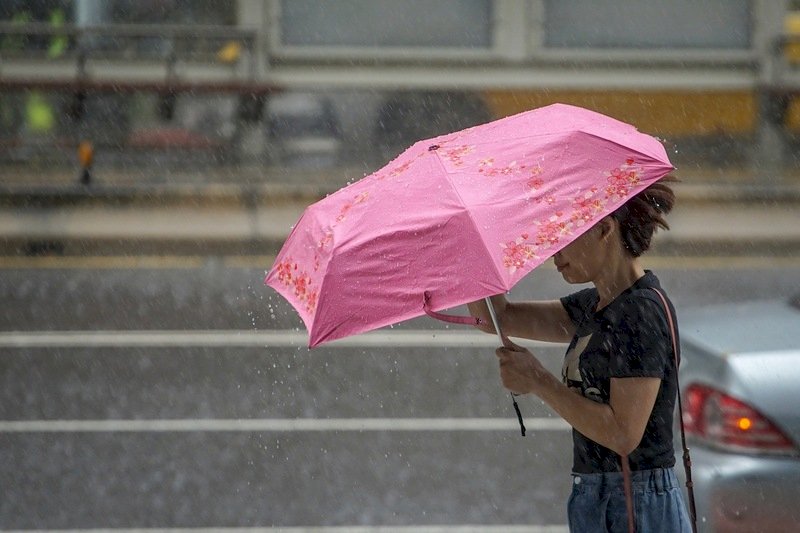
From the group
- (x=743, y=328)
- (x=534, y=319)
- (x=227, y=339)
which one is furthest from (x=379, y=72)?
(x=534, y=319)

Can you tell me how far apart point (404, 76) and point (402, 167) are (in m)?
16.1

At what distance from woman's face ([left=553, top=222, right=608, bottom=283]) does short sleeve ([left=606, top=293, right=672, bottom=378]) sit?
0.11 metres

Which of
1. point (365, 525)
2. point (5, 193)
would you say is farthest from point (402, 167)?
point (5, 193)

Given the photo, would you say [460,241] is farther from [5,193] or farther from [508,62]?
[508,62]

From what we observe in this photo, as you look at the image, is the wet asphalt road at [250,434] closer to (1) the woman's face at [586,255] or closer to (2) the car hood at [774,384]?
(2) the car hood at [774,384]

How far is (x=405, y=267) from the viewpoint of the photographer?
2848 millimetres

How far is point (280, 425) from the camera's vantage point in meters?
7.57

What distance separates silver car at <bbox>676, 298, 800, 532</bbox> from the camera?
4527 mm

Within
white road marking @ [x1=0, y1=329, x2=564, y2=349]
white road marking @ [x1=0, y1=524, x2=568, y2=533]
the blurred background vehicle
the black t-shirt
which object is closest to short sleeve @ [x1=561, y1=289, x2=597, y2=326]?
the black t-shirt

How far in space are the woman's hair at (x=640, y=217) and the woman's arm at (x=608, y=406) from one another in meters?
0.33

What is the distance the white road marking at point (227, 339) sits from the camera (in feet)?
30.8

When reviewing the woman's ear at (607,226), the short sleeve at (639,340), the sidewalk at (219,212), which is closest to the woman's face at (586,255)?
the woman's ear at (607,226)

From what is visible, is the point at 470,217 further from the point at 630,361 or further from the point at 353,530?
the point at 353,530

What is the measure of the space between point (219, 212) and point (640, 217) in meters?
12.2
